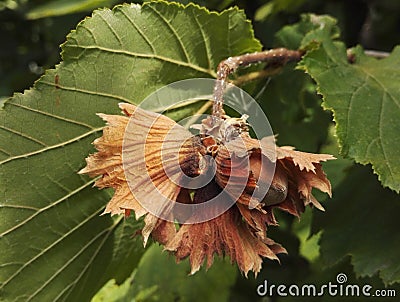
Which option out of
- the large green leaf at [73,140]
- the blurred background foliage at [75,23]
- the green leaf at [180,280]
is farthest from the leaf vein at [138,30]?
the green leaf at [180,280]

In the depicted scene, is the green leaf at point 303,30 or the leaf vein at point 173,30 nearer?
the leaf vein at point 173,30

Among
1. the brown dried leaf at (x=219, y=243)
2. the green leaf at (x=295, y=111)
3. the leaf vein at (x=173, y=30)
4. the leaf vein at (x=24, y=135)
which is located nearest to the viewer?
the brown dried leaf at (x=219, y=243)

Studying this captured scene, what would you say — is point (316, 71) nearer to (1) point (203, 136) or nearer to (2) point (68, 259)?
(1) point (203, 136)

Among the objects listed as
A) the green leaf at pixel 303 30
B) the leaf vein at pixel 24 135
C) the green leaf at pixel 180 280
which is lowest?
the green leaf at pixel 180 280

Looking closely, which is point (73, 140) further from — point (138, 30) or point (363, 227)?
point (363, 227)

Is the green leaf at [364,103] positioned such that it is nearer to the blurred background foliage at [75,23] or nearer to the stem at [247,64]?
the stem at [247,64]

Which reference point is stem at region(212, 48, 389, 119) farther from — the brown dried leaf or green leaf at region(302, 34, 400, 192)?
the brown dried leaf

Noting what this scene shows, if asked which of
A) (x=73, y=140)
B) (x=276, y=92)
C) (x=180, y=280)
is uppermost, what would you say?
(x=73, y=140)

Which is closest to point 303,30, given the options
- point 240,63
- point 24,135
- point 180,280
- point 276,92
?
A: point 276,92
